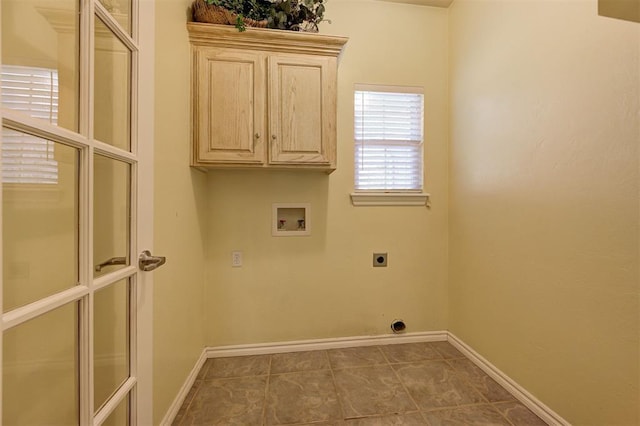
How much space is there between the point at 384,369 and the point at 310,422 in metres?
0.68

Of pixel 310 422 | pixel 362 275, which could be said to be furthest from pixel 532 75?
pixel 310 422

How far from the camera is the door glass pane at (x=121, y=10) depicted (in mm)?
815

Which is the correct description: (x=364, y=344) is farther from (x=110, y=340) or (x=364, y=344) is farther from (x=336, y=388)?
(x=110, y=340)

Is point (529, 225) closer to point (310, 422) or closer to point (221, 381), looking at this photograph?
point (310, 422)

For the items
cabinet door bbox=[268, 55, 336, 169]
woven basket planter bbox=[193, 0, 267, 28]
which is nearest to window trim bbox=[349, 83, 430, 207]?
cabinet door bbox=[268, 55, 336, 169]

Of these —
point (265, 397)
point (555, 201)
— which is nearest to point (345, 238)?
point (265, 397)

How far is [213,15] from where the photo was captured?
1.61m

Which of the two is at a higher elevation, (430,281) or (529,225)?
(529,225)

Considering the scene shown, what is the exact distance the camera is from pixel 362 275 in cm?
218

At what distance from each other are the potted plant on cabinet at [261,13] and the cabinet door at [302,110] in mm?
223

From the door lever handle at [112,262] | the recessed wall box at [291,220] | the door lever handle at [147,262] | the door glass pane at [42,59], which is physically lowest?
the door lever handle at [147,262]

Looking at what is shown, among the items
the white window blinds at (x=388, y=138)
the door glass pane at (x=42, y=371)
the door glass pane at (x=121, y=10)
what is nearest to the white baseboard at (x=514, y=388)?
the white window blinds at (x=388, y=138)

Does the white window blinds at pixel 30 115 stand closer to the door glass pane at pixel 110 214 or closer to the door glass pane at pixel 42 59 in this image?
the door glass pane at pixel 42 59

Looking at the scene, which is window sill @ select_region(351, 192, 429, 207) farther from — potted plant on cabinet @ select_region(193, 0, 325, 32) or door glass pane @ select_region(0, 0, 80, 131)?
door glass pane @ select_region(0, 0, 80, 131)
